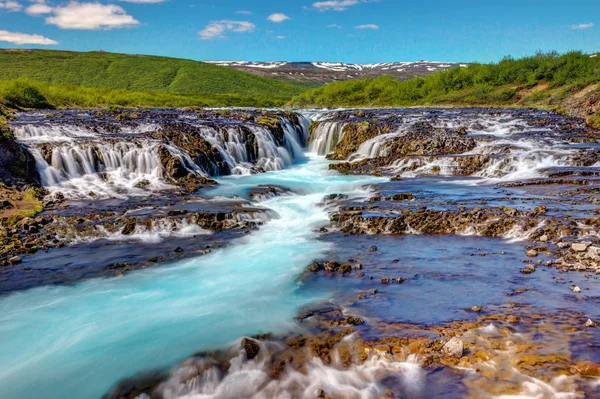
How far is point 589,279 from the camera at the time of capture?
9.07 m

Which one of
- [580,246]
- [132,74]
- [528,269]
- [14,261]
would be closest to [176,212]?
[14,261]

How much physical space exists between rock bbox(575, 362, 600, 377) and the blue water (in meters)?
4.43

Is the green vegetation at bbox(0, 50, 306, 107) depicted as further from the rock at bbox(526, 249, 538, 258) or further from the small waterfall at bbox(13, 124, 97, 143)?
the rock at bbox(526, 249, 538, 258)

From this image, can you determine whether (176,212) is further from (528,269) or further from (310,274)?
(528,269)

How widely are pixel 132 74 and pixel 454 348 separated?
135m

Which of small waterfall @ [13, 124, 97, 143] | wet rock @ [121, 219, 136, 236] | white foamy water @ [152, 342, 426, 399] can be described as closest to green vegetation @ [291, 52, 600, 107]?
small waterfall @ [13, 124, 97, 143]

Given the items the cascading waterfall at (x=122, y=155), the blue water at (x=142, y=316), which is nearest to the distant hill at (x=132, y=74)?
the cascading waterfall at (x=122, y=155)

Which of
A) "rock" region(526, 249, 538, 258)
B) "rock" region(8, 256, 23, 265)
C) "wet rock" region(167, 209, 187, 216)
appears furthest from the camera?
"wet rock" region(167, 209, 187, 216)

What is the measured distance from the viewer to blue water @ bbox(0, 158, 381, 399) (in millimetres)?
7281

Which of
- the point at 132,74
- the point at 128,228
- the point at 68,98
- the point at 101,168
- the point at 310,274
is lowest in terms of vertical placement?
the point at 310,274

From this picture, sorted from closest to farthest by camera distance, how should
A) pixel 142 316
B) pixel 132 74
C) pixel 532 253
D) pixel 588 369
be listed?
pixel 588 369 < pixel 142 316 < pixel 532 253 < pixel 132 74

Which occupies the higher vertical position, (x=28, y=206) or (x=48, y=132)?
(x=48, y=132)

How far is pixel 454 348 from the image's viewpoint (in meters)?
6.52

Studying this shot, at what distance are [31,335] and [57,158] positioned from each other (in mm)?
14196
